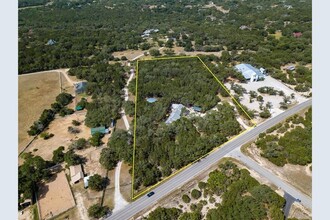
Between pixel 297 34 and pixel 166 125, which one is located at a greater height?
pixel 297 34

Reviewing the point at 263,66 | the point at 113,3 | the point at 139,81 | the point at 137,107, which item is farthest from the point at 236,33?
the point at 113,3

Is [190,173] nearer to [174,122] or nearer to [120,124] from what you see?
[174,122]

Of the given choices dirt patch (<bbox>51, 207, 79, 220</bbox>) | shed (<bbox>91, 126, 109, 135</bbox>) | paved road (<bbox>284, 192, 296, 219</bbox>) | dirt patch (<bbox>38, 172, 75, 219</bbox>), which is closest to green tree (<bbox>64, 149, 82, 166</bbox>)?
dirt patch (<bbox>38, 172, 75, 219</bbox>)

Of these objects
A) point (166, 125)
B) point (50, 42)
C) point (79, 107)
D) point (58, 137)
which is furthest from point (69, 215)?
point (50, 42)

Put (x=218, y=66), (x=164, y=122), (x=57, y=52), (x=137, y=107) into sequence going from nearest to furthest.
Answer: (x=164, y=122)
(x=137, y=107)
(x=218, y=66)
(x=57, y=52)

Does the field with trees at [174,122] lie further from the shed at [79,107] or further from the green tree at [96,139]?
the shed at [79,107]

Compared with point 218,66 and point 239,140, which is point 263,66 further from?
point 239,140
